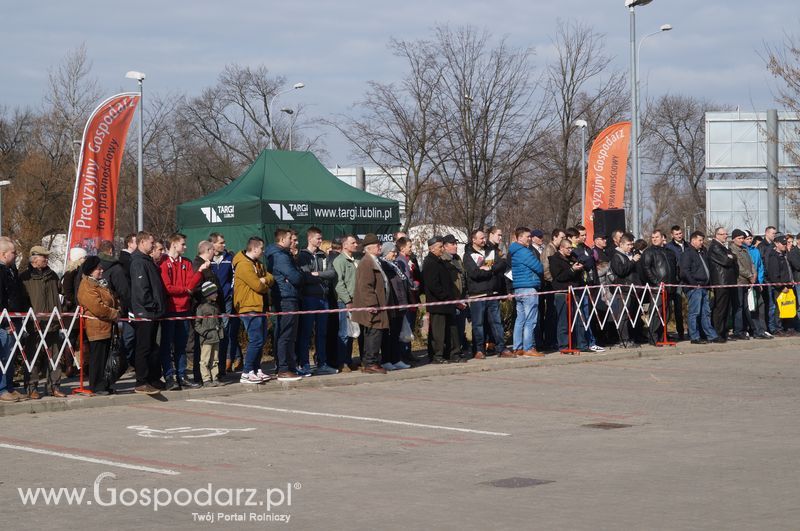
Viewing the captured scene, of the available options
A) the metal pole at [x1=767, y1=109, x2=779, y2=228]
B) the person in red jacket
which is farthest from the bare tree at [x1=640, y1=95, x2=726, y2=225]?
the person in red jacket

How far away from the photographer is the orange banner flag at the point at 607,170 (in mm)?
27578

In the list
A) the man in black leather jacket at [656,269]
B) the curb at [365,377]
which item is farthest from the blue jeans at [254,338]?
the man in black leather jacket at [656,269]

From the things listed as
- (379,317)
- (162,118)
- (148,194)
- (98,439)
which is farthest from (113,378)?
(162,118)

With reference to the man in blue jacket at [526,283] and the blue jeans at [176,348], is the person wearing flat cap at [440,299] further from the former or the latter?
the blue jeans at [176,348]

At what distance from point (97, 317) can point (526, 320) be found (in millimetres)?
7821

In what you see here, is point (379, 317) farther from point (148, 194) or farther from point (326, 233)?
point (148, 194)

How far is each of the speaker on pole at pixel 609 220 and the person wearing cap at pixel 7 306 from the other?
40.2ft

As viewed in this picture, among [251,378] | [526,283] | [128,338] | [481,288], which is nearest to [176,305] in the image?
[128,338]

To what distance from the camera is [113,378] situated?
47.7 ft

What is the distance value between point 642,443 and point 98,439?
5399mm

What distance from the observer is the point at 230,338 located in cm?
1712

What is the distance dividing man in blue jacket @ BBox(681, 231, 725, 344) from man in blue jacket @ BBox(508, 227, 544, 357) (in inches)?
148

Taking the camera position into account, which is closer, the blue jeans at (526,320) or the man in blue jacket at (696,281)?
the blue jeans at (526,320)

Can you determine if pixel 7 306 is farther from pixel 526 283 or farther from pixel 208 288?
pixel 526 283
